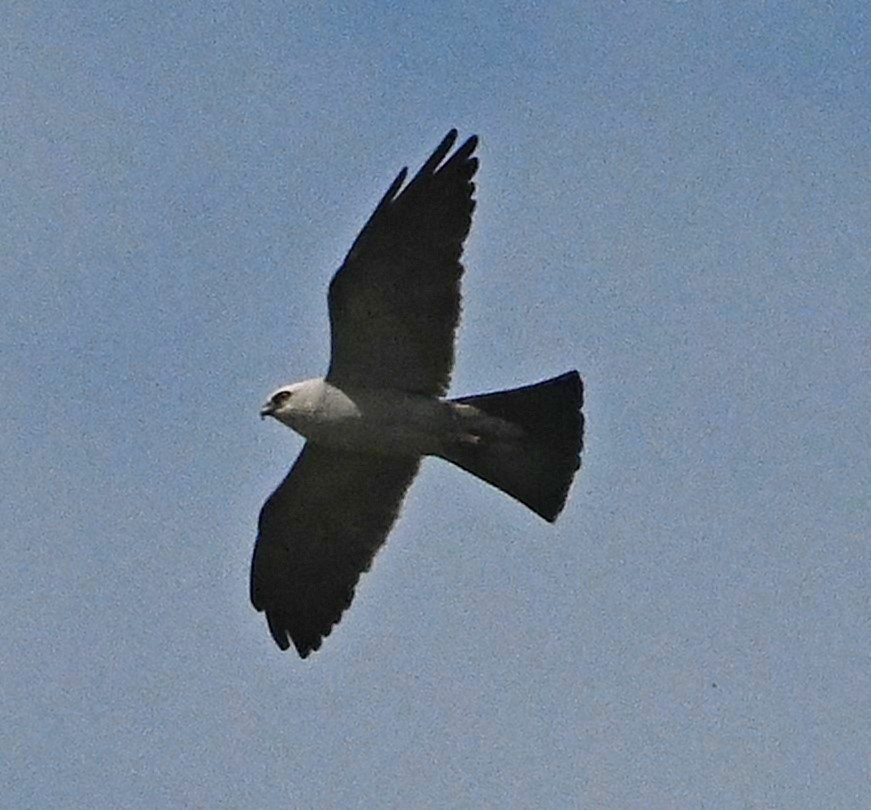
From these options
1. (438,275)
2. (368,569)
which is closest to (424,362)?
(438,275)

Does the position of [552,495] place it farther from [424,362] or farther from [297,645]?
[297,645]

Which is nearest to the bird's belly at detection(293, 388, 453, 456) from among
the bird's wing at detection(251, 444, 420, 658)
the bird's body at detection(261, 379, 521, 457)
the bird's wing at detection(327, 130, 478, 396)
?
the bird's body at detection(261, 379, 521, 457)

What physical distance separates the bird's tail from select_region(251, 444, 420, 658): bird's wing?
104 centimetres

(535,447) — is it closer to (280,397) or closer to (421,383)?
(421,383)

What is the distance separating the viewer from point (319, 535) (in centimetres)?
2298

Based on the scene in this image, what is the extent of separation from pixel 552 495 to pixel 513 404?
84cm

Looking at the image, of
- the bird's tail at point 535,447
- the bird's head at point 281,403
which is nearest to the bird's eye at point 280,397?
the bird's head at point 281,403

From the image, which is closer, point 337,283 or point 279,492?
point 337,283

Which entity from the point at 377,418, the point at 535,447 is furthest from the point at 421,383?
the point at 535,447

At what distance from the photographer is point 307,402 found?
21438 mm

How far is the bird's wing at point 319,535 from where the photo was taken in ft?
74.3

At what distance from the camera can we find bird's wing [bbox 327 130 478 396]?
20984 mm

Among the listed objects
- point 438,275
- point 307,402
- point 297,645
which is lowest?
point 297,645

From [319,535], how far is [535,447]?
2.43 m
